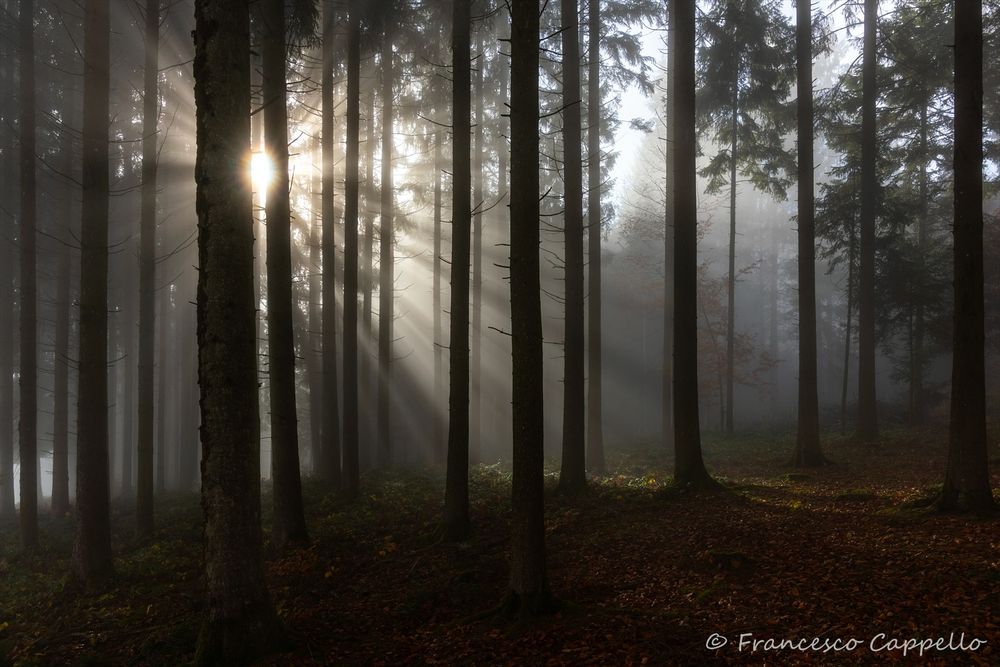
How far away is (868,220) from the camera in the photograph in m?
16.7

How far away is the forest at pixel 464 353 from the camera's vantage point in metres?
5.59

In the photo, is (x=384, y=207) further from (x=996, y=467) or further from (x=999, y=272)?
(x=999, y=272)

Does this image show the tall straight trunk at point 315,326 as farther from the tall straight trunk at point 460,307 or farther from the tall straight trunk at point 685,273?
the tall straight trunk at point 685,273

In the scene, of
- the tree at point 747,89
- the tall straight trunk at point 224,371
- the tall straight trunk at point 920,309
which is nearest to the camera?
the tall straight trunk at point 224,371

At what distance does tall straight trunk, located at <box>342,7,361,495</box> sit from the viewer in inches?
529

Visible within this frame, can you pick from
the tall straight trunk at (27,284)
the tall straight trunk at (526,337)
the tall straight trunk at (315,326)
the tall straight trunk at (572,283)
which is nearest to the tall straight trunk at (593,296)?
the tall straight trunk at (572,283)

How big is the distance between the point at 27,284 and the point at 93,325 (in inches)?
248

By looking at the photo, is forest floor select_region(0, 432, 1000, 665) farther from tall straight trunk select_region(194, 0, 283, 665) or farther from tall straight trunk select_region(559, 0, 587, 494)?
tall straight trunk select_region(559, 0, 587, 494)

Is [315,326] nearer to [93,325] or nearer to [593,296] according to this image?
[593,296]

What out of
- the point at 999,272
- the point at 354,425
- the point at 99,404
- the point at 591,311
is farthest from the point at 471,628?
the point at 999,272

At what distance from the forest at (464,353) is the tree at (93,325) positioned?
0.05m

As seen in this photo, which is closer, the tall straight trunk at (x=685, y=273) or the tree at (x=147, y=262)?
the tall straight trunk at (x=685, y=273)

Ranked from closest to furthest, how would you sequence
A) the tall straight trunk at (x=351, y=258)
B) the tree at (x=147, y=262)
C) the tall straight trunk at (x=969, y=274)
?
the tall straight trunk at (x=969, y=274) < the tree at (x=147, y=262) < the tall straight trunk at (x=351, y=258)

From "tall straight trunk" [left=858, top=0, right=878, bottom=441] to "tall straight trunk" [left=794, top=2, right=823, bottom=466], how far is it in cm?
353
